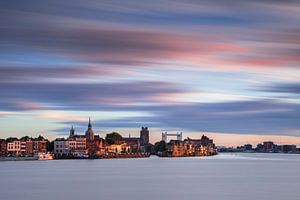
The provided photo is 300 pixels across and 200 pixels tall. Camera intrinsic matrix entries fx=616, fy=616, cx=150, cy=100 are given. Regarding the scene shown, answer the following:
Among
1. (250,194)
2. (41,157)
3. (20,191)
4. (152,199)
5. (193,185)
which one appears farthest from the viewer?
(41,157)

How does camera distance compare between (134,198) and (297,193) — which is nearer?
(134,198)

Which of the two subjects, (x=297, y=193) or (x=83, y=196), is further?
(x=297, y=193)

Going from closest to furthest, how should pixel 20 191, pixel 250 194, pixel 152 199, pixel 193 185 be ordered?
pixel 152 199 < pixel 250 194 < pixel 20 191 < pixel 193 185

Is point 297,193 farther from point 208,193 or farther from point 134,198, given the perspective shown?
point 134,198

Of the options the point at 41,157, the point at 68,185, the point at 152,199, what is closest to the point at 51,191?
the point at 68,185

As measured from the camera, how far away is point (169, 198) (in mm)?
49375

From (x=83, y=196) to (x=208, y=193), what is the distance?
10998 mm

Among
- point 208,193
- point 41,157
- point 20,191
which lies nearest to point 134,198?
point 208,193

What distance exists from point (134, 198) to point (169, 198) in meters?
2.81

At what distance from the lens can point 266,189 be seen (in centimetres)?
5831

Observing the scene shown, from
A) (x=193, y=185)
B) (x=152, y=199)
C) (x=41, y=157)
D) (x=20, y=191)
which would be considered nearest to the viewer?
(x=152, y=199)

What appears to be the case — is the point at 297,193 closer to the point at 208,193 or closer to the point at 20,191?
the point at 208,193

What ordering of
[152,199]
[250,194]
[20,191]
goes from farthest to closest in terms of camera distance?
[20,191], [250,194], [152,199]

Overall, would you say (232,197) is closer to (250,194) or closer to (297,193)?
(250,194)
